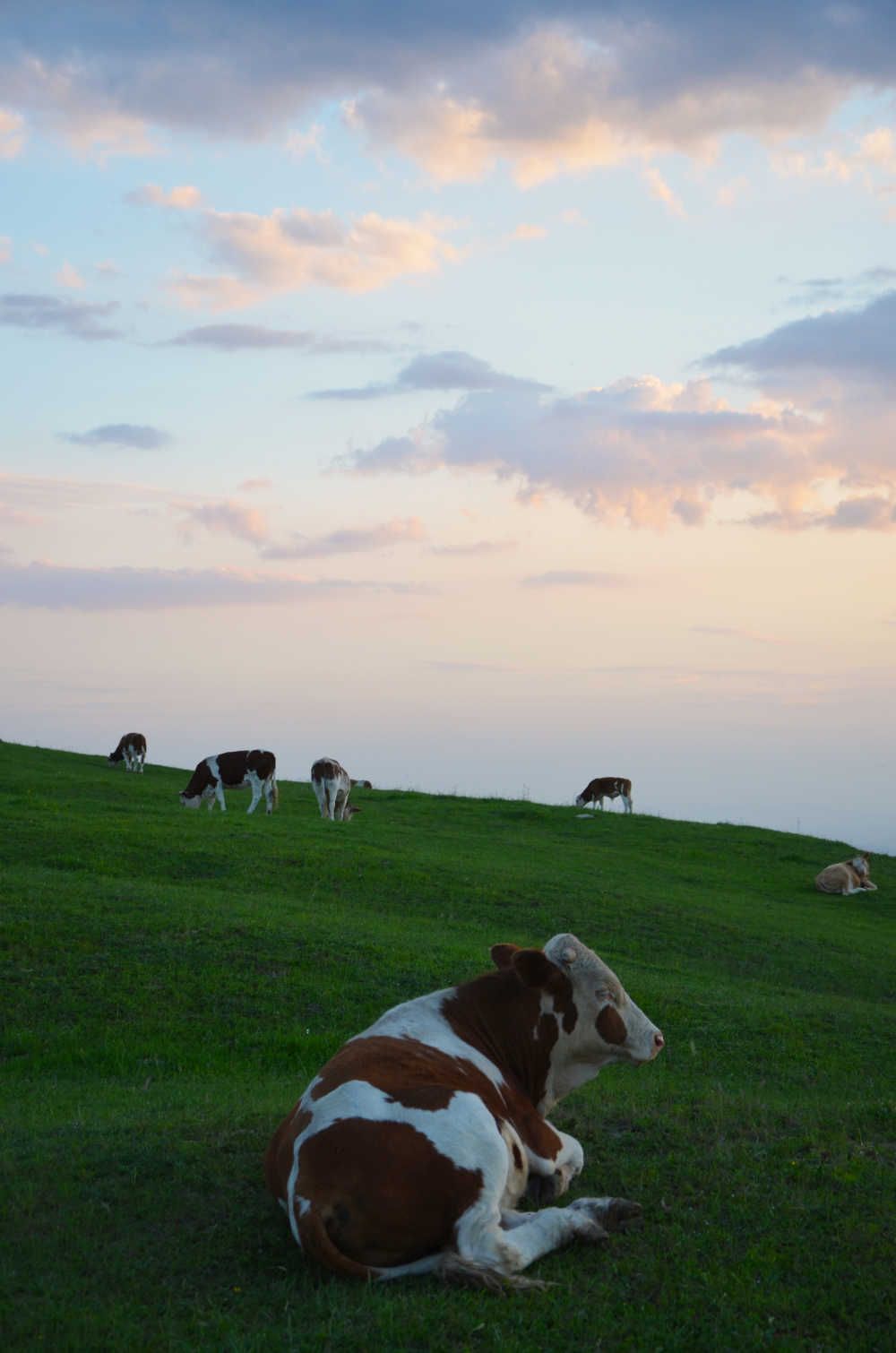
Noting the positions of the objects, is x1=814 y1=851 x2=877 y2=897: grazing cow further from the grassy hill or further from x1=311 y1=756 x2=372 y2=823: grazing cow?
x1=311 y1=756 x2=372 y2=823: grazing cow

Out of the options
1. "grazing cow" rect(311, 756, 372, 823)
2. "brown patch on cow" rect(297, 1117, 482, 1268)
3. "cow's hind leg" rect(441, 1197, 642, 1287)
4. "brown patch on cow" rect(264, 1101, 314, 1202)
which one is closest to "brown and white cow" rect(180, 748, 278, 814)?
"grazing cow" rect(311, 756, 372, 823)

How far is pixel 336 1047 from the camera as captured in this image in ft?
38.6

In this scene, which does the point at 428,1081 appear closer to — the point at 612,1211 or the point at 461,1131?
the point at 461,1131

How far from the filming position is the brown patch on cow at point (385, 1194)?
5617mm

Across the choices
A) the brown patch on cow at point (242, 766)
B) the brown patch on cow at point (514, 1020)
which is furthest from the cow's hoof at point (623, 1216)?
the brown patch on cow at point (242, 766)

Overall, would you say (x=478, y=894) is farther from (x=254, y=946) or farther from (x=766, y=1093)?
(x=766, y=1093)

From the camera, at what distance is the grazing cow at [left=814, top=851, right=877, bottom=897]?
29703 mm

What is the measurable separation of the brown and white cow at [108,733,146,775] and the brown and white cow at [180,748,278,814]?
28.4ft

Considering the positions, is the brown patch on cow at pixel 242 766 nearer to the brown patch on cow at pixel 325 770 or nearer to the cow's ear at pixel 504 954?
the brown patch on cow at pixel 325 770

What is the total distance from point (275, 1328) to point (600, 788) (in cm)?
4687

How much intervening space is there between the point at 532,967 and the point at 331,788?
26394 mm

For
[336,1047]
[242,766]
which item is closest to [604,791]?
[242,766]

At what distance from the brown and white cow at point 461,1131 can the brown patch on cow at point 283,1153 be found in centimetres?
1

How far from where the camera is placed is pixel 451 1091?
6.23m
